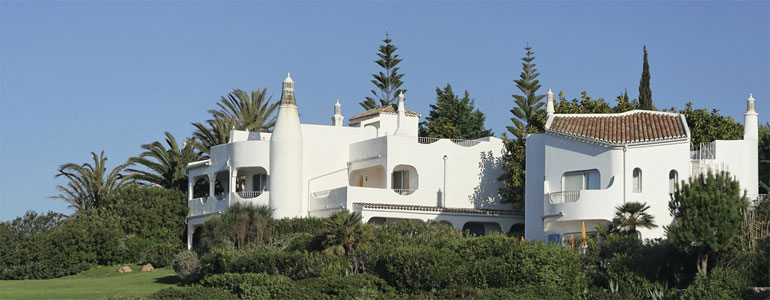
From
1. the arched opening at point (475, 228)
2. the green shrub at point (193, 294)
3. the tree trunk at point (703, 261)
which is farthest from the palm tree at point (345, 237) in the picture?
the arched opening at point (475, 228)

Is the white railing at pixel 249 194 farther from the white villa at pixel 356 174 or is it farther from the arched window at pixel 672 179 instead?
the arched window at pixel 672 179

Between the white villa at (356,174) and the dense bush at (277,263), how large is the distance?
8.88 m

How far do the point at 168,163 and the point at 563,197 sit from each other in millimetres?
21235

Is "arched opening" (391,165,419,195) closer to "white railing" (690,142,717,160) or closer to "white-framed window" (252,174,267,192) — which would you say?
"white-framed window" (252,174,267,192)

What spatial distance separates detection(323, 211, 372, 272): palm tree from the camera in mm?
39625

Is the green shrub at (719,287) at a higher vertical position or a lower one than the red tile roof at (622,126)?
lower

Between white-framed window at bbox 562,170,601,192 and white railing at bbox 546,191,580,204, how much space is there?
37 centimetres

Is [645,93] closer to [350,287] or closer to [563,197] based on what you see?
[563,197]

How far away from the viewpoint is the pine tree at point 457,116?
6462 centimetres

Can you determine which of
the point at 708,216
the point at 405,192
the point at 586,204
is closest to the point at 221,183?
the point at 405,192

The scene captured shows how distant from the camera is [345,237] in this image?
39875 millimetres

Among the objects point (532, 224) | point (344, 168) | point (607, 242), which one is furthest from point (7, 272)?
point (607, 242)

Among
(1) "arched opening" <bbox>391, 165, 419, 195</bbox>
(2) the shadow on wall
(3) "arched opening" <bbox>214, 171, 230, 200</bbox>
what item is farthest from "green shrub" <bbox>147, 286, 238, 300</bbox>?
(2) the shadow on wall

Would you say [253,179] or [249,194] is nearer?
[249,194]
